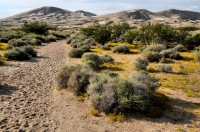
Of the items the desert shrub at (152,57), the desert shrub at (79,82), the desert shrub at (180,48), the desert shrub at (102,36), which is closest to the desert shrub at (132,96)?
the desert shrub at (79,82)

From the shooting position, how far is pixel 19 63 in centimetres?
1655

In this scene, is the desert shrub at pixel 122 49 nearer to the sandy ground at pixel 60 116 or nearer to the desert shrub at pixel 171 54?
the desert shrub at pixel 171 54

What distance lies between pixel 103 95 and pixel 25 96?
13.0 feet

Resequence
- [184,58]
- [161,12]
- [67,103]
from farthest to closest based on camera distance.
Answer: [161,12]
[184,58]
[67,103]

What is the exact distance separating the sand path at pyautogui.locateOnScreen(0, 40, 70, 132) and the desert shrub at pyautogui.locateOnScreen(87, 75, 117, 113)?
1954 millimetres

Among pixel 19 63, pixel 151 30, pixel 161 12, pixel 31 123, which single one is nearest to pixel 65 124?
pixel 31 123

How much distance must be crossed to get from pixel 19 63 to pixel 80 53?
249 inches

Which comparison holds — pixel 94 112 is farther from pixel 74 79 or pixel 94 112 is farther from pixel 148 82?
pixel 148 82

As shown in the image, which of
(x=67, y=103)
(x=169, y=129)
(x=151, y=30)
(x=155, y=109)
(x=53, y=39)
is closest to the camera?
A: (x=169, y=129)

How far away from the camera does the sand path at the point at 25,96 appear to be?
718cm

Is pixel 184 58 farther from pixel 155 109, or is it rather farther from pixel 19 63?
pixel 19 63

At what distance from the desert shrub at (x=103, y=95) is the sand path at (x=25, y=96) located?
195 cm

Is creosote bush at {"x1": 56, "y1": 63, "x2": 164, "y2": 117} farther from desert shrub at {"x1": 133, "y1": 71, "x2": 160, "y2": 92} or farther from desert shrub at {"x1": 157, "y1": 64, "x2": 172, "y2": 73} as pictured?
desert shrub at {"x1": 157, "y1": 64, "x2": 172, "y2": 73}

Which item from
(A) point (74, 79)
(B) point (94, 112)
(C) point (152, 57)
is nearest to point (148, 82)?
(B) point (94, 112)
